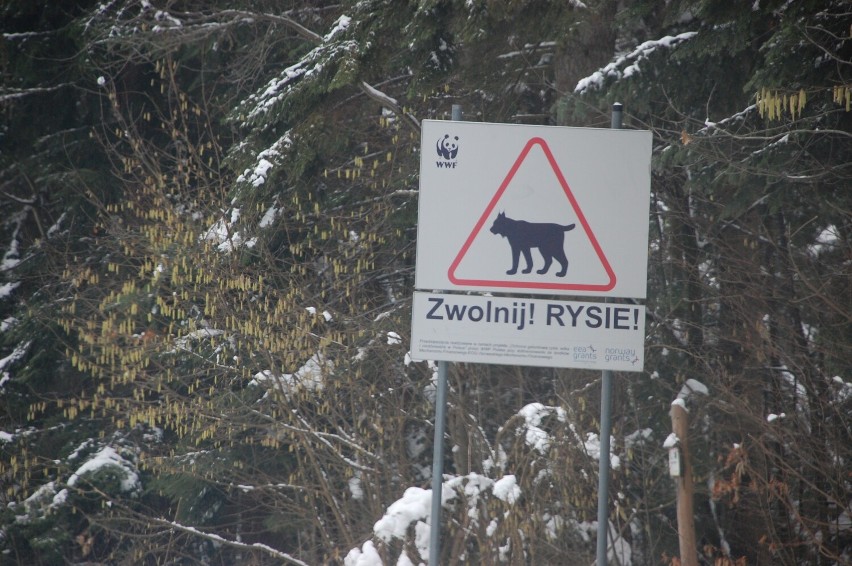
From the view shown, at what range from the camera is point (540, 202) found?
437 cm

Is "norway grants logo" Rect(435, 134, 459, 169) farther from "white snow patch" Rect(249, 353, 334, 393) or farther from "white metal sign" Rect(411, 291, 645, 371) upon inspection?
"white snow patch" Rect(249, 353, 334, 393)

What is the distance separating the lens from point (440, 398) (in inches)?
174

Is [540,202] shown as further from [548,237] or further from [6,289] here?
[6,289]

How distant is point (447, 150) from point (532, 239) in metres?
0.60

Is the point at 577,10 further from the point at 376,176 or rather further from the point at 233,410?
the point at 233,410

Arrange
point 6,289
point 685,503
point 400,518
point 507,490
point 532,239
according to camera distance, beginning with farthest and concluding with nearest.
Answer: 1. point 6,289
2. point 507,490
3. point 400,518
4. point 685,503
5. point 532,239

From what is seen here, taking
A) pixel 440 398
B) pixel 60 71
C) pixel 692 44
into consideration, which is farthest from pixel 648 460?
pixel 60 71

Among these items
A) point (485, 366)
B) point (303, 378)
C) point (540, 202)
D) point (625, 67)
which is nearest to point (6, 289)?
point (303, 378)

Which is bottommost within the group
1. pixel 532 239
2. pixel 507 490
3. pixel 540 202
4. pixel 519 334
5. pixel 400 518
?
pixel 400 518

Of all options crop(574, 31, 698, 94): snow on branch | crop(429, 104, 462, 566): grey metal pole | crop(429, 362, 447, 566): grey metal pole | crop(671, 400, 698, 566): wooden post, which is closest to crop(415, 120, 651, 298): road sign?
crop(429, 104, 462, 566): grey metal pole

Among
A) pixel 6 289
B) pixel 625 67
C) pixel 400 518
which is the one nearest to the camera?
pixel 400 518

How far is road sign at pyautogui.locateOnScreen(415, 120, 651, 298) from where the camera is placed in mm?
4355

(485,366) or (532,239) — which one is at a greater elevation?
(532,239)

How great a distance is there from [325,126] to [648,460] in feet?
15.4
